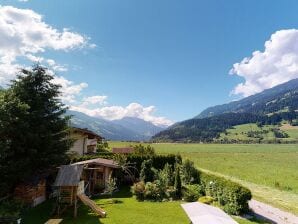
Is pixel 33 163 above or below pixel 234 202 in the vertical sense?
above

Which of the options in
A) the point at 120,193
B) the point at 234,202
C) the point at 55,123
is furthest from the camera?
the point at 120,193

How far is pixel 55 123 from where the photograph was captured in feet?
94.2

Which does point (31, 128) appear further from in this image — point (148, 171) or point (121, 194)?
point (148, 171)

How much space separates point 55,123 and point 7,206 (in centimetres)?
890

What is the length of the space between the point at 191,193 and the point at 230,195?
5.66 m

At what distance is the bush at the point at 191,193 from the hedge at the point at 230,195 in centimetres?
158

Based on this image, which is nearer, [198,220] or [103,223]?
[198,220]

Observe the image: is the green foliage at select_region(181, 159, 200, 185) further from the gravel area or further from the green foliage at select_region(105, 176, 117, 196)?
the gravel area

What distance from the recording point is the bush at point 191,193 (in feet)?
97.5

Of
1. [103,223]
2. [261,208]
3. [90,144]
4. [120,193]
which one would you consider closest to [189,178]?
[120,193]

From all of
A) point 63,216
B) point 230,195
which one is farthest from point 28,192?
point 230,195

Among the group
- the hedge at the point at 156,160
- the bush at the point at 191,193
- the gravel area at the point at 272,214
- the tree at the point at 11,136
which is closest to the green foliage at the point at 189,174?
the bush at the point at 191,193

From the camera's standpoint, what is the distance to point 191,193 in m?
30.1

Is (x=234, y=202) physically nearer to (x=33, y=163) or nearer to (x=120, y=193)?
(x=120, y=193)
